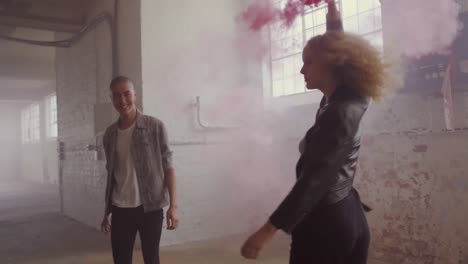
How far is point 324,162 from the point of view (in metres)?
1.28

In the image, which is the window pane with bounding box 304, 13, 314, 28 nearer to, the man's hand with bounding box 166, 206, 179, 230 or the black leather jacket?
the man's hand with bounding box 166, 206, 179, 230

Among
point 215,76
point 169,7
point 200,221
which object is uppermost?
point 169,7

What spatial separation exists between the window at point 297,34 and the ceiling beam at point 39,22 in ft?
10.6

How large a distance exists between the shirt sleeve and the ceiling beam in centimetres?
568

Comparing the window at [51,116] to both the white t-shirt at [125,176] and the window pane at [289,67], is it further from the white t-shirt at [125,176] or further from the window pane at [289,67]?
the white t-shirt at [125,176]

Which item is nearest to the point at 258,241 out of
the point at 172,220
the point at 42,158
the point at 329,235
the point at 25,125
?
the point at 329,235

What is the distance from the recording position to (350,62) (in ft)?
4.60

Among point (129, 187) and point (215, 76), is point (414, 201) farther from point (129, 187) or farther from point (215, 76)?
point (215, 76)

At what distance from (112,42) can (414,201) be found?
406cm

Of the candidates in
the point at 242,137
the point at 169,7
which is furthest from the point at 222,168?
the point at 169,7

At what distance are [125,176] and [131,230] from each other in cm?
32

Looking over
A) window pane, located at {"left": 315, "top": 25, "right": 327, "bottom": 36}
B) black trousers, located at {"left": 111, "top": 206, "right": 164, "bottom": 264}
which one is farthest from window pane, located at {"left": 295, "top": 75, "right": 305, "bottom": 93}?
black trousers, located at {"left": 111, "top": 206, "right": 164, "bottom": 264}

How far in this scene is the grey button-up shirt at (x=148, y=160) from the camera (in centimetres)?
230

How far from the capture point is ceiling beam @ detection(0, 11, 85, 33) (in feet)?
18.4
